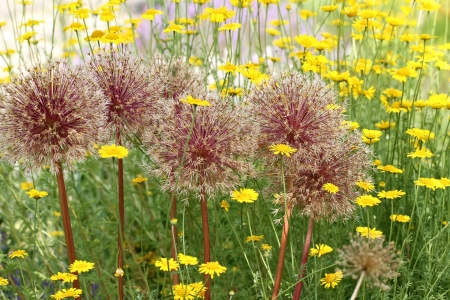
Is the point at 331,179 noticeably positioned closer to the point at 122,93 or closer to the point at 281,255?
the point at 281,255

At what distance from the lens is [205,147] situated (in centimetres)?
262

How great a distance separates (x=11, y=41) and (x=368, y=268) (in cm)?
997

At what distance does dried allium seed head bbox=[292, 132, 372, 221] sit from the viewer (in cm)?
272

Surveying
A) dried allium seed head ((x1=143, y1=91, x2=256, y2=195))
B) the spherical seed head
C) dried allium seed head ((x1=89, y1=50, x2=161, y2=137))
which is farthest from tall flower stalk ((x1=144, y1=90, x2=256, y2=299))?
the spherical seed head

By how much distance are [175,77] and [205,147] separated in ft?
1.94

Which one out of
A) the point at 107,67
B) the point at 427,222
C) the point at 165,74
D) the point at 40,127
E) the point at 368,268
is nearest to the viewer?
the point at 368,268

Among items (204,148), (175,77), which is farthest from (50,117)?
(175,77)

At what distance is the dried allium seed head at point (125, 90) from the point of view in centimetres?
277

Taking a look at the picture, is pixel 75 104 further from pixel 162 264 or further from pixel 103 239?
pixel 103 239

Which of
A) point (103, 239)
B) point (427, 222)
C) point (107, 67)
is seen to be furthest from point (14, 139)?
point (427, 222)

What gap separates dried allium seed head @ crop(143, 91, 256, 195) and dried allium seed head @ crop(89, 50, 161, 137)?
0.16 meters

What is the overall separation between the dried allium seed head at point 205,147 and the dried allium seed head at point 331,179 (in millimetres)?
257

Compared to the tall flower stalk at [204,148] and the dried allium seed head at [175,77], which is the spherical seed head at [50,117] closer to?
the tall flower stalk at [204,148]

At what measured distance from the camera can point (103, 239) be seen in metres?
4.31
